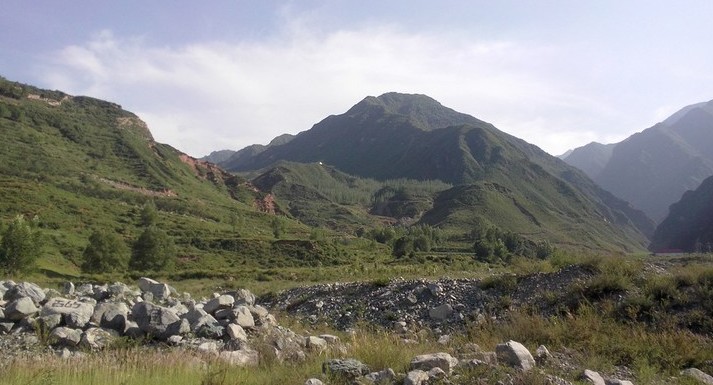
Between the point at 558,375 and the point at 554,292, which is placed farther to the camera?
the point at 554,292

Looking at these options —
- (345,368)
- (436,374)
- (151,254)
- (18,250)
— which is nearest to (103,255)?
(151,254)

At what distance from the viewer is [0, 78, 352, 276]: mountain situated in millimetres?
56938

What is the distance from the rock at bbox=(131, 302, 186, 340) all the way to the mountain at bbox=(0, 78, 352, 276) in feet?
104

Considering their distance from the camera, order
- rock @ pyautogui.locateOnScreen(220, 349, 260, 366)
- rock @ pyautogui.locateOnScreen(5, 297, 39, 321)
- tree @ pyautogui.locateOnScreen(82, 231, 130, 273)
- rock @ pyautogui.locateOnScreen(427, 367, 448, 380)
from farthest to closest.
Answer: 1. tree @ pyautogui.locateOnScreen(82, 231, 130, 273)
2. rock @ pyautogui.locateOnScreen(5, 297, 39, 321)
3. rock @ pyautogui.locateOnScreen(220, 349, 260, 366)
4. rock @ pyautogui.locateOnScreen(427, 367, 448, 380)

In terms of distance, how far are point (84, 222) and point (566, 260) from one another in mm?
62252

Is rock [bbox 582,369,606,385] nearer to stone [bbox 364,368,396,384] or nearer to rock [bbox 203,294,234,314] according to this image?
stone [bbox 364,368,396,384]

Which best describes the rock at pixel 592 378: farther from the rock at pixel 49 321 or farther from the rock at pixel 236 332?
the rock at pixel 49 321

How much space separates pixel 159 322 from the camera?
9.44m

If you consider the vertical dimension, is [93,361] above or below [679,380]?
above

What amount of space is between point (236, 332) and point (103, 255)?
37596 mm

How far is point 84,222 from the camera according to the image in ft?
202

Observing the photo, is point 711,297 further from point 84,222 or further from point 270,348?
point 84,222

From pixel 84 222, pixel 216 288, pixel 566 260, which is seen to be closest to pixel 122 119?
pixel 84 222

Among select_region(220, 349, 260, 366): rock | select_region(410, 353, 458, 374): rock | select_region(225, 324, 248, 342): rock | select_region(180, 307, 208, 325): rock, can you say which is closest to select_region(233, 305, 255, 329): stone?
select_region(225, 324, 248, 342): rock
